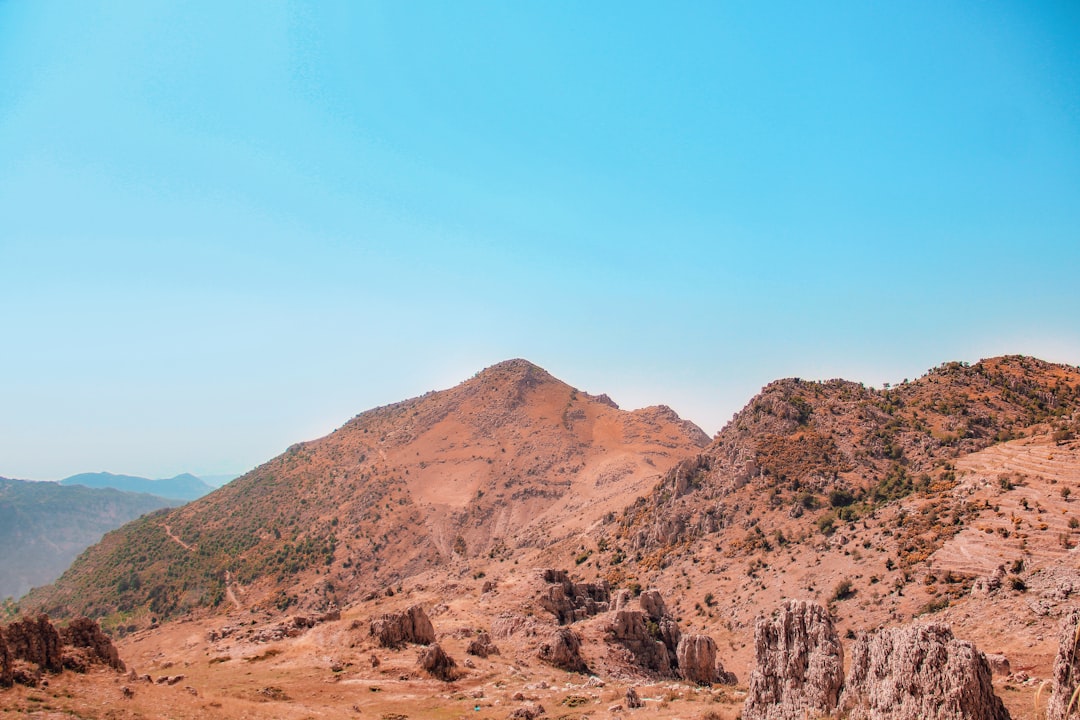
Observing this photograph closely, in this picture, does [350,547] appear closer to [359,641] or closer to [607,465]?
[607,465]

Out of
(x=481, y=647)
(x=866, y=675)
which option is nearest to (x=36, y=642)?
(x=481, y=647)

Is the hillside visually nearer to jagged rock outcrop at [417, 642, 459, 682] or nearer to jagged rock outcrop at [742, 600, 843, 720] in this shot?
jagged rock outcrop at [417, 642, 459, 682]

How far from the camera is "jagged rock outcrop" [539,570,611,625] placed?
156ft

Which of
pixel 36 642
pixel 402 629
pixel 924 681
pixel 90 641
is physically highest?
pixel 924 681

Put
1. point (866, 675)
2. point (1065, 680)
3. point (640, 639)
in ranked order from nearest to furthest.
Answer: point (1065, 680)
point (866, 675)
point (640, 639)

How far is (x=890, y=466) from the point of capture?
66.6 metres

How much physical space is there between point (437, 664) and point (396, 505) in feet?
292

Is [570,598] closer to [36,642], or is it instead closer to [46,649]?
[46,649]

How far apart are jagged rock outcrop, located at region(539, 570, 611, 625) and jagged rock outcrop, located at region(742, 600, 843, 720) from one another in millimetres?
25716

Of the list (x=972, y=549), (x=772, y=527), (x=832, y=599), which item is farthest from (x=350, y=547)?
(x=972, y=549)

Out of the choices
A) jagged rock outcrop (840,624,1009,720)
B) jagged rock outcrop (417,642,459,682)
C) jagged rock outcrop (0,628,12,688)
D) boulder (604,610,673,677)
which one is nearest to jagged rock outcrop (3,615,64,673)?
jagged rock outcrop (0,628,12,688)

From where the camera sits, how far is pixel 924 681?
16953 millimetres

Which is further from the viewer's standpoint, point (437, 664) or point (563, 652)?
point (563, 652)

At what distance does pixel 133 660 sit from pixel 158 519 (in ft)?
311
